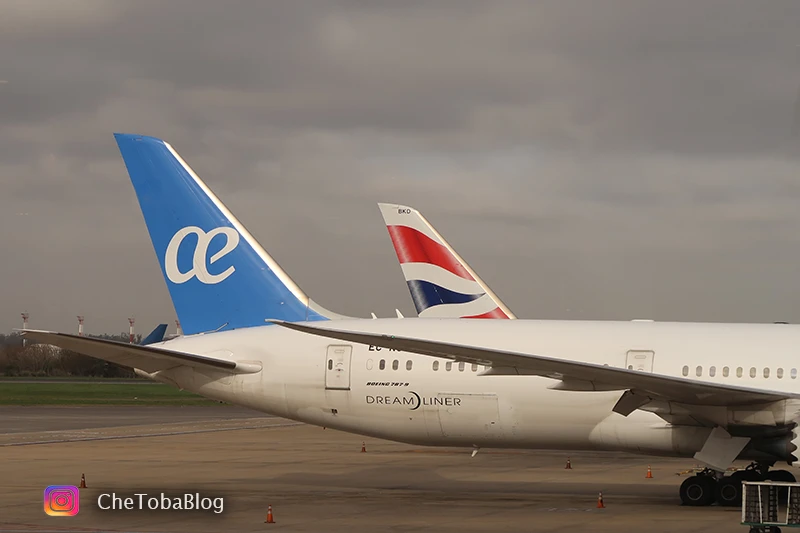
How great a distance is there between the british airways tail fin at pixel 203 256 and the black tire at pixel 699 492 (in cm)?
840

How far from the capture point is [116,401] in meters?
62.9

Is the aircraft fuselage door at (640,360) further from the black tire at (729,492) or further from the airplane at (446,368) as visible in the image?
the black tire at (729,492)

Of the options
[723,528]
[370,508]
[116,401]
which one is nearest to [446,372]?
[370,508]

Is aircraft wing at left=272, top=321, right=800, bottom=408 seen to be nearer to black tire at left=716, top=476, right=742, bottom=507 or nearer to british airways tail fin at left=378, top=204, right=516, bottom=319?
black tire at left=716, top=476, right=742, bottom=507

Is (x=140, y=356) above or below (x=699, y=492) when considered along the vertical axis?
above

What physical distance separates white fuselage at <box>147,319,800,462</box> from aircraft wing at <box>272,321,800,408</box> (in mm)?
1691

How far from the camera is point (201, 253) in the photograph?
23891mm

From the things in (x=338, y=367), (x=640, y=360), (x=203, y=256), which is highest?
(x=203, y=256)

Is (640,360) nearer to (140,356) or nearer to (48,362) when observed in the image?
(140,356)

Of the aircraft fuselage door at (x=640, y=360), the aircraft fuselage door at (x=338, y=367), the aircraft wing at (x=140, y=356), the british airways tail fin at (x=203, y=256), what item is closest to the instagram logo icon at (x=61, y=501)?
the aircraft wing at (x=140, y=356)

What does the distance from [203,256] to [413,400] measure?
5793 mm

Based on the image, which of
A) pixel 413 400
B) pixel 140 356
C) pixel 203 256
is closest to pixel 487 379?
pixel 413 400

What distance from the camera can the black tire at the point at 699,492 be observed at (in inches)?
798

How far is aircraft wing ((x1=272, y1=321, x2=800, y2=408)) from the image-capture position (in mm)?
17547
